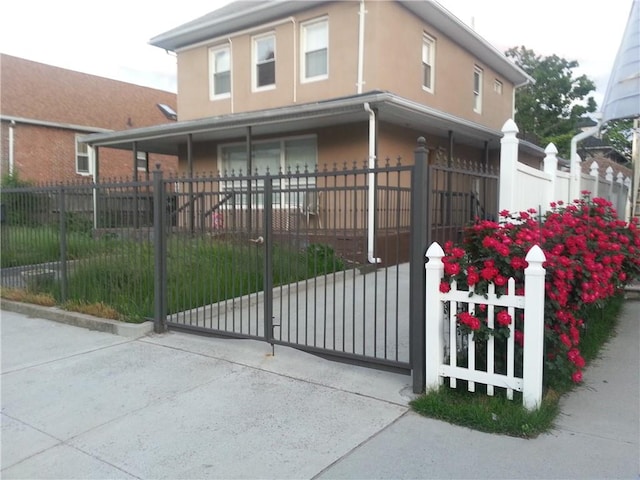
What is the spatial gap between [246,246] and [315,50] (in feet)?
28.8

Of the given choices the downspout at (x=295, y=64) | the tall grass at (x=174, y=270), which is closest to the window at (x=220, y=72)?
the downspout at (x=295, y=64)

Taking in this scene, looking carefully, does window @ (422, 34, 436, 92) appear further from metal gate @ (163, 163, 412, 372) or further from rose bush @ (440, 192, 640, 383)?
rose bush @ (440, 192, 640, 383)

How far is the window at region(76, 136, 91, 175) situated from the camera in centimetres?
2208

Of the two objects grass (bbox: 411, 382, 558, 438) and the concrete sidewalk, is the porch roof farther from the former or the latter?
grass (bbox: 411, 382, 558, 438)

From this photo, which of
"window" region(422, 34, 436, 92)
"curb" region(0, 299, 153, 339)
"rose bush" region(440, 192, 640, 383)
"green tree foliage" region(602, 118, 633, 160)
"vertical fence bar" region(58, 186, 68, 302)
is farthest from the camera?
"green tree foliage" region(602, 118, 633, 160)

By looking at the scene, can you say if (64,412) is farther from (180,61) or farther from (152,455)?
(180,61)

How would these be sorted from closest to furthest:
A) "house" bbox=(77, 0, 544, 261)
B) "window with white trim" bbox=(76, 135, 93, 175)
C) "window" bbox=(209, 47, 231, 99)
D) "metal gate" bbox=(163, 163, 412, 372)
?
"metal gate" bbox=(163, 163, 412, 372) < "house" bbox=(77, 0, 544, 261) < "window" bbox=(209, 47, 231, 99) < "window with white trim" bbox=(76, 135, 93, 175)

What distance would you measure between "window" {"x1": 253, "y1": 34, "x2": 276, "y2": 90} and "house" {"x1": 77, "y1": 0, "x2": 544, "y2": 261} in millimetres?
30

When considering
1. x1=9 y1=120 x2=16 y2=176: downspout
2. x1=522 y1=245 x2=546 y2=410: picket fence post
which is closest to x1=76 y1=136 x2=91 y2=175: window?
x1=9 y1=120 x2=16 y2=176: downspout

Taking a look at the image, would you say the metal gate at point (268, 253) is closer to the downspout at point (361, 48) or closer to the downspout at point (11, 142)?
the downspout at point (361, 48)

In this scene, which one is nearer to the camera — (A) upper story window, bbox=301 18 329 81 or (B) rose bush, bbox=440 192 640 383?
(B) rose bush, bbox=440 192 640 383

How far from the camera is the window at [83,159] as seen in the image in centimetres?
2208

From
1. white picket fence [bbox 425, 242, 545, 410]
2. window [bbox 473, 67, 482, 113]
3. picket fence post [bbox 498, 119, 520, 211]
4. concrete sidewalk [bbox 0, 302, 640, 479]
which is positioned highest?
window [bbox 473, 67, 482, 113]

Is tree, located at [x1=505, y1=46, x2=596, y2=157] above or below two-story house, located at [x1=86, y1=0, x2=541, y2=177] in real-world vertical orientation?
above
